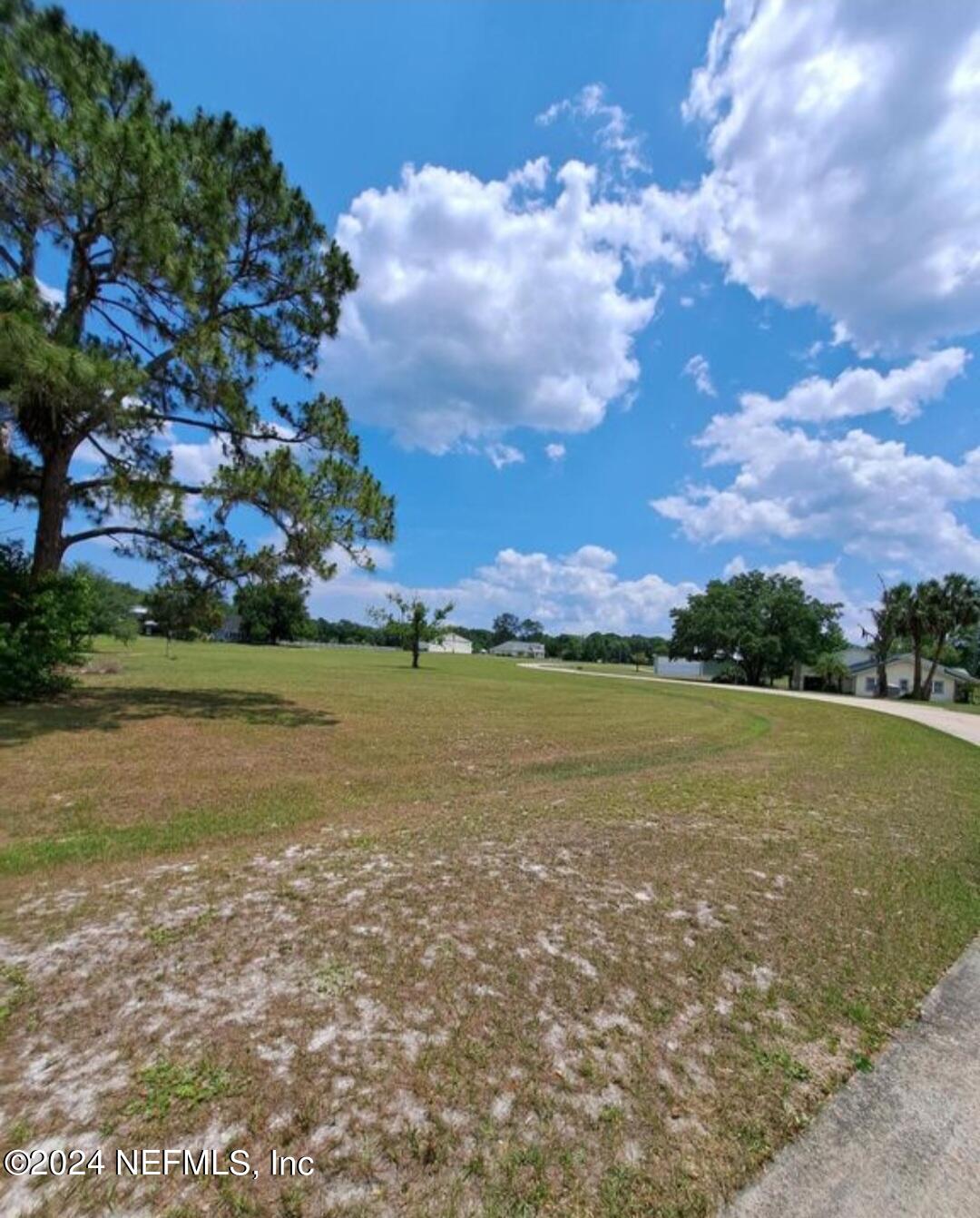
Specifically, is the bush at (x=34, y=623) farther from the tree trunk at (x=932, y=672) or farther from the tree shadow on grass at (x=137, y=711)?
the tree trunk at (x=932, y=672)

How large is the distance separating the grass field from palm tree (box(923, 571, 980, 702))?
1634 inches

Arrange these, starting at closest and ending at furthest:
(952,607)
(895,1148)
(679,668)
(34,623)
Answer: (895,1148) < (34,623) < (952,607) < (679,668)

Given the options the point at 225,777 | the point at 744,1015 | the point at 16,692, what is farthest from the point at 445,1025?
the point at 16,692

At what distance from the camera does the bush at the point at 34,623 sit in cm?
1055

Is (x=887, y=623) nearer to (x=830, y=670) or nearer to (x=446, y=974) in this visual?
(x=830, y=670)

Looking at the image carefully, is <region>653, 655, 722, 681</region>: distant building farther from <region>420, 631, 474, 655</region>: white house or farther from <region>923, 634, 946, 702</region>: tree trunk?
<region>420, 631, 474, 655</region>: white house

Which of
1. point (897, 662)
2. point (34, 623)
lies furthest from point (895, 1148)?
point (897, 662)

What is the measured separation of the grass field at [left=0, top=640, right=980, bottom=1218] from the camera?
1948 mm

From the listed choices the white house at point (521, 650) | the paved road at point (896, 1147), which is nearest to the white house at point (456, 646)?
the white house at point (521, 650)

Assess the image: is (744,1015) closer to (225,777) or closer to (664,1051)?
(664,1051)

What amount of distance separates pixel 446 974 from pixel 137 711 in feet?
35.0

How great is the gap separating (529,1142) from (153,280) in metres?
13.3

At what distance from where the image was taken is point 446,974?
3.01 m

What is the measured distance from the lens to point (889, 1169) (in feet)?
6.50
